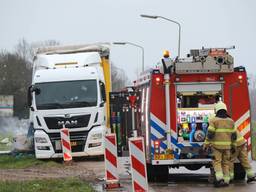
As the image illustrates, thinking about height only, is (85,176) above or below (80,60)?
below

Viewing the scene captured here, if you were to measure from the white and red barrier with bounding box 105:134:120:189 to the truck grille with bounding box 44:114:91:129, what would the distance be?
8134mm

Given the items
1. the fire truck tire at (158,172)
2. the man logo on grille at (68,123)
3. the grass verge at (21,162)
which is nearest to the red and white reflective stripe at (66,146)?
the grass verge at (21,162)

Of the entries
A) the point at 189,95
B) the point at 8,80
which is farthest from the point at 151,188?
the point at 8,80

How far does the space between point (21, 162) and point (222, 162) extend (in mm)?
9517

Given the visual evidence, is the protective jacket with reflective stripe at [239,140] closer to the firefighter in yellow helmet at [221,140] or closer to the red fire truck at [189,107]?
the firefighter in yellow helmet at [221,140]

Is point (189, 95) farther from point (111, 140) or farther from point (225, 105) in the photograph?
point (111, 140)

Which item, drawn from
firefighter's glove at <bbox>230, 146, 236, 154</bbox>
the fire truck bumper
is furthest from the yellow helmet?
the fire truck bumper

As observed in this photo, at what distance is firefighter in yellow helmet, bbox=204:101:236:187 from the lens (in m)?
13.6

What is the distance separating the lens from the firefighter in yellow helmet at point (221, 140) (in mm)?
13567

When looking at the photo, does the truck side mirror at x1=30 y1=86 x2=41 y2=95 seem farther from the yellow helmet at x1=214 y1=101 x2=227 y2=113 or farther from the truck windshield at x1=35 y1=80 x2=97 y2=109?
the yellow helmet at x1=214 y1=101 x2=227 y2=113

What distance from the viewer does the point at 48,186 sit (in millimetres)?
13078

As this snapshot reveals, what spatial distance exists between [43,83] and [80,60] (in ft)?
5.35

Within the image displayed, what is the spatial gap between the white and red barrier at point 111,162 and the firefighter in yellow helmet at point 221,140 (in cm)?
196

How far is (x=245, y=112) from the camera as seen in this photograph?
572 inches
